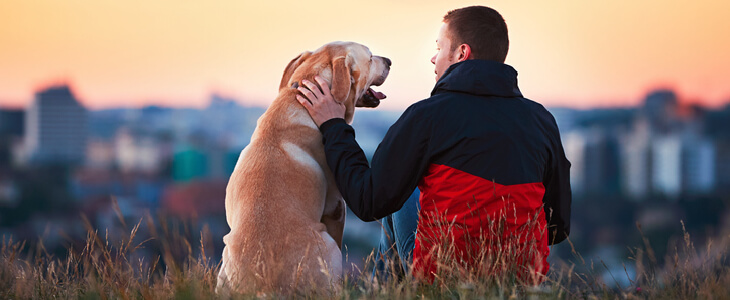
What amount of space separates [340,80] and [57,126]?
510ft

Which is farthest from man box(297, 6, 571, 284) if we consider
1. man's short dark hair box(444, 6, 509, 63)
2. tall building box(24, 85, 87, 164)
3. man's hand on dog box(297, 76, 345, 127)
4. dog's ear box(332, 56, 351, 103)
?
tall building box(24, 85, 87, 164)

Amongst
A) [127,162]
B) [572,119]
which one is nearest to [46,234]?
[127,162]

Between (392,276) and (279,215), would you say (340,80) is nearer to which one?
(279,215)

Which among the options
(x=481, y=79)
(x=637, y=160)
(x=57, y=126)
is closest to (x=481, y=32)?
(x=481, y=79)

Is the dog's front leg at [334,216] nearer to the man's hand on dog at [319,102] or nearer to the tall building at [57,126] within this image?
the man's hand on dog at [319,102]

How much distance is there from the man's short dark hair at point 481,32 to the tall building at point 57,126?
128276 millimetres

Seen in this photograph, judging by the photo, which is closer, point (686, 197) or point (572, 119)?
point (686, 197)

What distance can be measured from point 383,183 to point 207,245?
101 cm

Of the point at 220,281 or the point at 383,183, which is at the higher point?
the point at 383,183

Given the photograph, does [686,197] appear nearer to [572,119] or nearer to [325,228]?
[572,119]

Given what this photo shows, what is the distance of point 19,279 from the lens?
3574 mm

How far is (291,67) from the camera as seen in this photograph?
4348mm

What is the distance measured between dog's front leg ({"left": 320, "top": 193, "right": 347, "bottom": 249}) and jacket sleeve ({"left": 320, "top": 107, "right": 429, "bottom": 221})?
30cm

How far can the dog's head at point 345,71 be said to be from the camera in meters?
4.10
